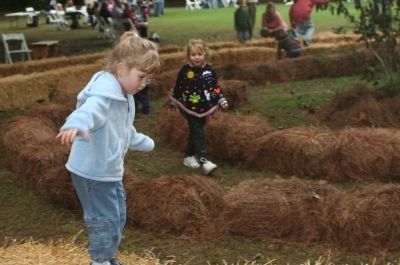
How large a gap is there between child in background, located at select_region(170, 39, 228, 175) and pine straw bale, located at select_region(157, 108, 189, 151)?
969mm

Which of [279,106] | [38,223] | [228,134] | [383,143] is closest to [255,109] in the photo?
[279,106]

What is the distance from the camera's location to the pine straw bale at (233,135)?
8.01m

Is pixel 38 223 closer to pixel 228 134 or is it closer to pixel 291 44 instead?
pixel 228 134

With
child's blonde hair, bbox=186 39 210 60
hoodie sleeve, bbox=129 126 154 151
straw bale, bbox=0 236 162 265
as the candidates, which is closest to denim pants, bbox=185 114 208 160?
child's blonde hair, bbox=186 39 210 60

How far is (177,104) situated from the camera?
7.81 meters

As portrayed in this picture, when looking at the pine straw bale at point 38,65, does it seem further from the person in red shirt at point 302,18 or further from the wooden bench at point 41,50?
the person in red shirt at point 302,18

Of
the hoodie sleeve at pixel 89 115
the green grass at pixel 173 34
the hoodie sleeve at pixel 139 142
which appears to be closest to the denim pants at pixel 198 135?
the hoodie sleeve at pixel 139 142

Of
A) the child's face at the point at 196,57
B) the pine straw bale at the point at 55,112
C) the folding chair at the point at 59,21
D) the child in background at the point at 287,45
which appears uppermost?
the child's face at the point at 196,57

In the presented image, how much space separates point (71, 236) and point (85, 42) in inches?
764

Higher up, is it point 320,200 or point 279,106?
point 320,200

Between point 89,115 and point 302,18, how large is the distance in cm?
1442

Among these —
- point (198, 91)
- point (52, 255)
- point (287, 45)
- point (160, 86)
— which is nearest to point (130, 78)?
point (52, 255)

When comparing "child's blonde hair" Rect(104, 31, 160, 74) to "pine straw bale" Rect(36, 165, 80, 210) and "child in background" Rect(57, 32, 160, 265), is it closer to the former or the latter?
"child in background" Rect(57, 32, 160, 265)

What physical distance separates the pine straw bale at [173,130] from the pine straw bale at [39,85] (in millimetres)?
3668
